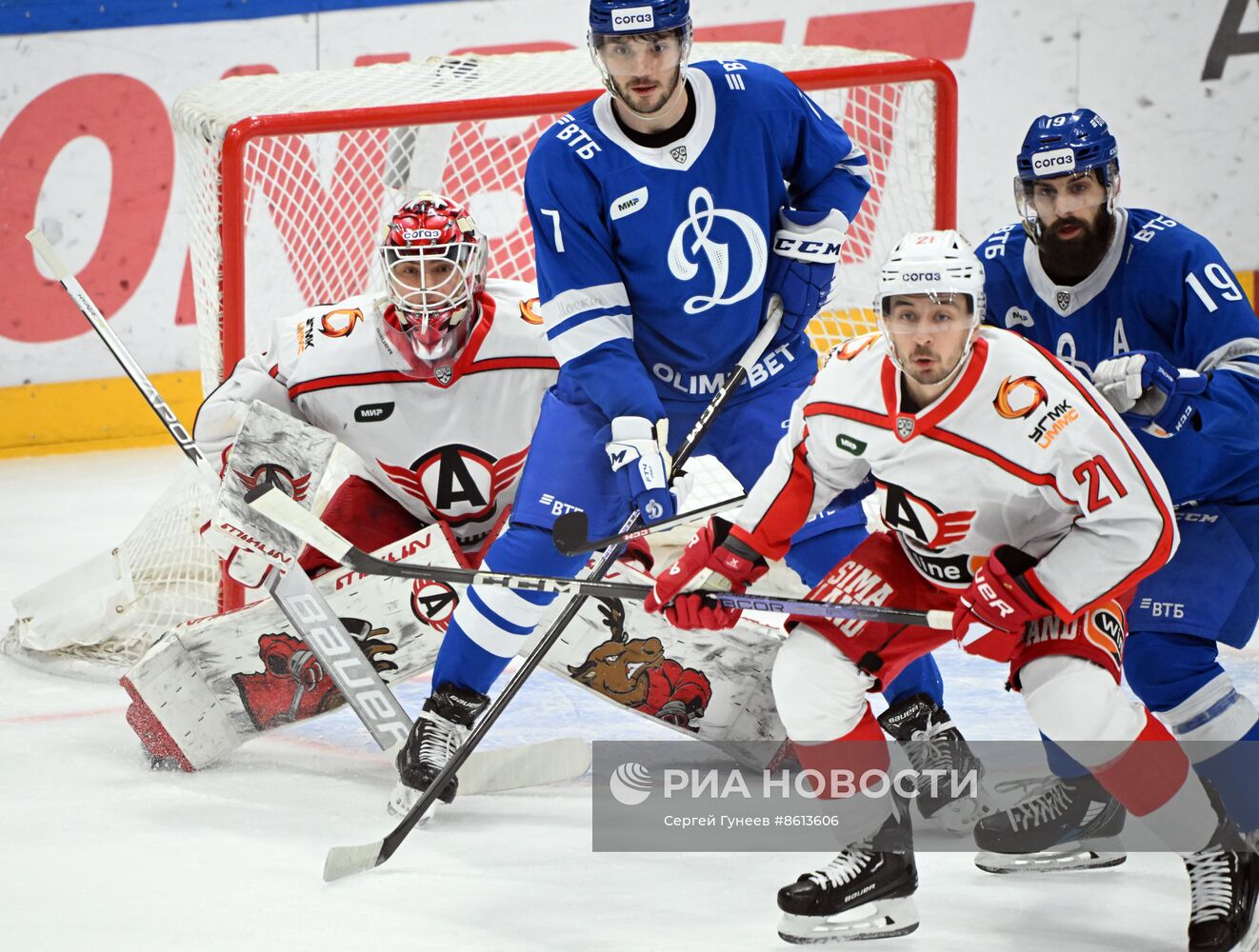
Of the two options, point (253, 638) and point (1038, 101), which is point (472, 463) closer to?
point (253, 638)

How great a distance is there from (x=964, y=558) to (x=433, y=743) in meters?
0.96

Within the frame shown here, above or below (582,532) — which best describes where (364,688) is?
below

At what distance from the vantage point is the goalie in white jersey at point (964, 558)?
90.0 inches

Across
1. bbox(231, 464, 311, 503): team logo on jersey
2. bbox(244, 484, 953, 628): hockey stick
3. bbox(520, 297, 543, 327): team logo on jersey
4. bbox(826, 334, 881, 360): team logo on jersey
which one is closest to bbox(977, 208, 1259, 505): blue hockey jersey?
bbox(826, 334, 881, 360): team logo on jersey

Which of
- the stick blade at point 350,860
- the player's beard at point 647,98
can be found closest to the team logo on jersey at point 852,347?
the player's beard at point 647,98

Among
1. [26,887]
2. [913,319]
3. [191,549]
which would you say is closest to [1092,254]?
[913,319]

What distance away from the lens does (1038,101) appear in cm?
629

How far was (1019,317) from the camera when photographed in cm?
277

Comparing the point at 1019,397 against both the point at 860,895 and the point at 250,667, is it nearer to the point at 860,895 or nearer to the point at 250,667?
the point at 860,895

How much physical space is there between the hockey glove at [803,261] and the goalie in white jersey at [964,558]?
18.5 inches

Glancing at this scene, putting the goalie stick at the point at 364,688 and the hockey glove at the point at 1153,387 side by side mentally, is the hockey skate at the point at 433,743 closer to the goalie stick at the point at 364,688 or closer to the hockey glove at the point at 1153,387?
the goalie stick at the point at 364,688

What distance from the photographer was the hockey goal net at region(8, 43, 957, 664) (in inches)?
146

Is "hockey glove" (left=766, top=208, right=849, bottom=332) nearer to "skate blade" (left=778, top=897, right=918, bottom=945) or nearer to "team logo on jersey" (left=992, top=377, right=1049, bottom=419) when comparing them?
"team logo on jersey" (left=992, top=377, right=1049, bottom=419)

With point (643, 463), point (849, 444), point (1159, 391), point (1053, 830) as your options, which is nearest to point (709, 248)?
point (643, 463)
